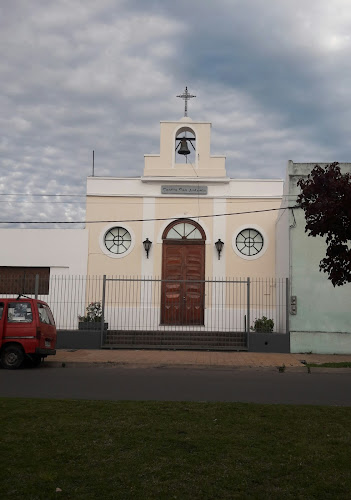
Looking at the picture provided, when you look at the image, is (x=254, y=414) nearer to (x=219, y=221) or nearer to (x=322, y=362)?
(x=322, y=362)

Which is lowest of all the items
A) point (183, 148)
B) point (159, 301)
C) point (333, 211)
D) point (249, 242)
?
point (159, 301)

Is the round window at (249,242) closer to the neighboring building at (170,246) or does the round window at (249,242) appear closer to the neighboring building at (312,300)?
the neighboring building at (170,246)

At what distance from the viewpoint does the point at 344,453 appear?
16.2 feet

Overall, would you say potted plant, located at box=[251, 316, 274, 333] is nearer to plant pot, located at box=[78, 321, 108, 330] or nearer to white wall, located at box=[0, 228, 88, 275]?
plant pot, located at box=[78, 321, 108, 330]

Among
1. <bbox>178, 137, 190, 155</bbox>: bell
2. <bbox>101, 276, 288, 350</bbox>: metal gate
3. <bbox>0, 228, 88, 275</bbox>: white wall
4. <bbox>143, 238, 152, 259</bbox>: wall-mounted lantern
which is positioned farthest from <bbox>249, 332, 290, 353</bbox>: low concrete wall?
<bbox>178, 137, 190, 155</bbox>: bell

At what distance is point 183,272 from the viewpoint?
1898 centimetres

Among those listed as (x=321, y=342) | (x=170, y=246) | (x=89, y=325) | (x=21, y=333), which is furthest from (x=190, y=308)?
(x=21, y=333)

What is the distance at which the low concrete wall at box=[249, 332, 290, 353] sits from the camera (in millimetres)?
Answer: 15570

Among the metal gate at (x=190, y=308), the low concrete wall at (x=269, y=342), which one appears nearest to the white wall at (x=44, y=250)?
the metal gate at (x=190, y=308)

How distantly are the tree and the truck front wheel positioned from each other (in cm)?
750

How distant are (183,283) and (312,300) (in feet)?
16.7

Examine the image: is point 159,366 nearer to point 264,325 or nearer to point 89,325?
point 89,325

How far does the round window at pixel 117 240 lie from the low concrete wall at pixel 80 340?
3.89 meters

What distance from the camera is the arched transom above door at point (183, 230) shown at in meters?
19.3
